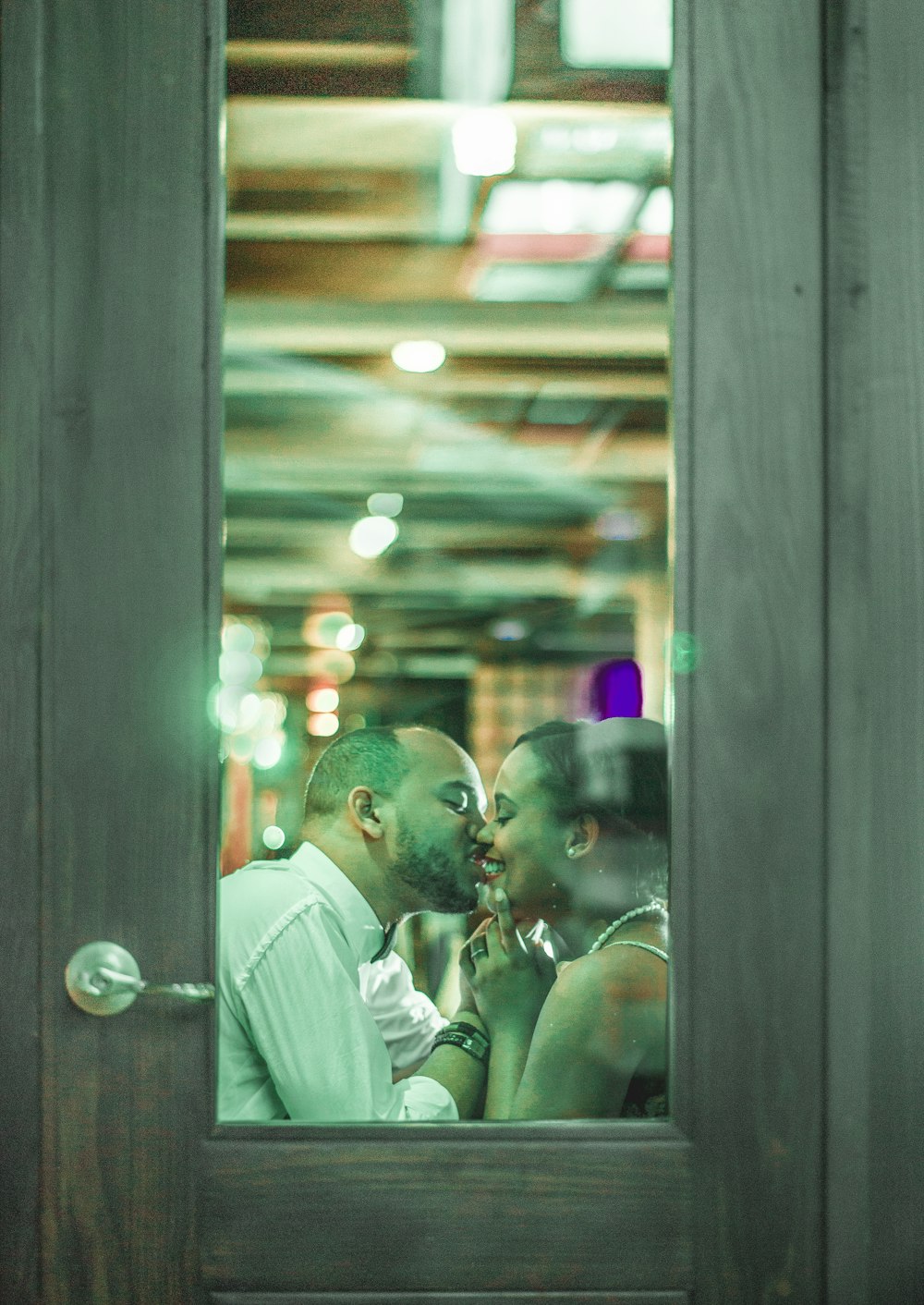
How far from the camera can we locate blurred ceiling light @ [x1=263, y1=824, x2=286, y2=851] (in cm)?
135

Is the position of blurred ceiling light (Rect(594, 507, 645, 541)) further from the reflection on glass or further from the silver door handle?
the silver door handle

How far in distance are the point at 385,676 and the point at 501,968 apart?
19.6 inches

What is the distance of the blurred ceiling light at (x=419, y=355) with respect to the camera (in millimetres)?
2783

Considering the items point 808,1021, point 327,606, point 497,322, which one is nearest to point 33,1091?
point 808,1021

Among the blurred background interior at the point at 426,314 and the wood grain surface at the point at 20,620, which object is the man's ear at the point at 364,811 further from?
the wood grain surface at the point at 20,620

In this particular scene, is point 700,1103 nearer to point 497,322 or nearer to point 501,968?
point 501,968

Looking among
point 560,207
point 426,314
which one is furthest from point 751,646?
point 426,314

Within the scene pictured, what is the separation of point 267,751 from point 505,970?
0.35 metres

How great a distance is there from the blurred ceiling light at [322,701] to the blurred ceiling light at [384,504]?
1.81 meters

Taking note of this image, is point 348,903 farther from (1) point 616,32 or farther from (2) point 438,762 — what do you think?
(1) point 616,32

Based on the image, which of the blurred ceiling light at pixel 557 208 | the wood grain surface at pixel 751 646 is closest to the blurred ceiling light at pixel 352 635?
the blurred ceiling light at pixel 557 208

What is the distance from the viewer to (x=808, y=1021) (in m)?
1.28

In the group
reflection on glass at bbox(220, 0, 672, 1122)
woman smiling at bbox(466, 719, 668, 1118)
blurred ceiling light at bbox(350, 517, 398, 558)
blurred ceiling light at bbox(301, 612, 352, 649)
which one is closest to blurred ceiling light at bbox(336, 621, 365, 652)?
blurred ceiling light at bbox(301, 612, 352, 649)

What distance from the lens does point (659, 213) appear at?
1.40 m
